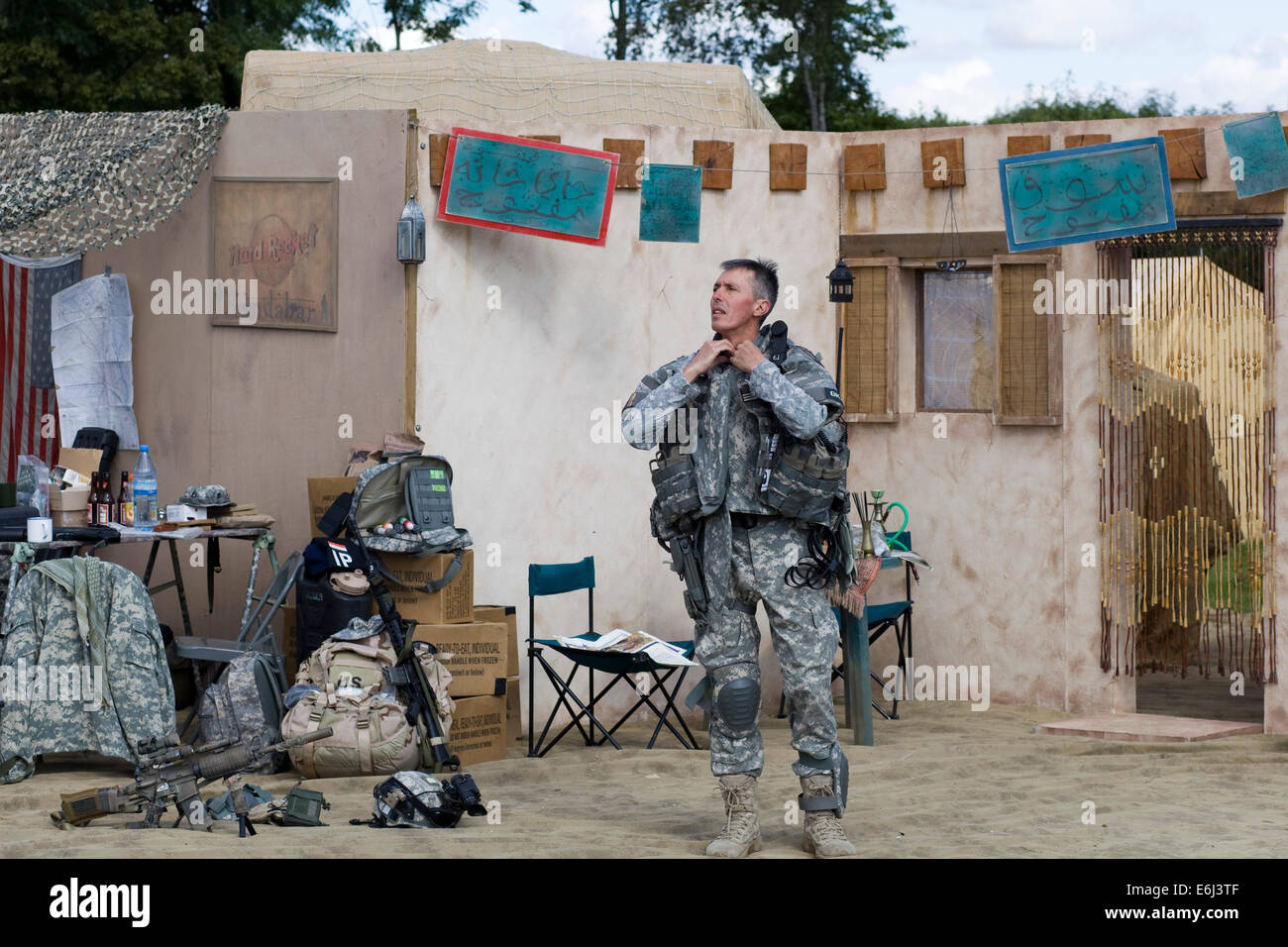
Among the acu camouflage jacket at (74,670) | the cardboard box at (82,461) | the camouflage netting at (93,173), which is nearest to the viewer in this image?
the acu camouflage jacket at (74,670)

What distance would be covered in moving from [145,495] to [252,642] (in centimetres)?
91

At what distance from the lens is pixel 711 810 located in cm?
611

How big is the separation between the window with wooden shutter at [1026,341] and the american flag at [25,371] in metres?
5.37

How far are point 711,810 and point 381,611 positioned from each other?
70.0 inches

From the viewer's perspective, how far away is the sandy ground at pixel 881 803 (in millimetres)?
5285

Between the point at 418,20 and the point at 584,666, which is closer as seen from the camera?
the point at 584,666

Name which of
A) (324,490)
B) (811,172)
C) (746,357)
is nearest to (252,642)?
(324,490)

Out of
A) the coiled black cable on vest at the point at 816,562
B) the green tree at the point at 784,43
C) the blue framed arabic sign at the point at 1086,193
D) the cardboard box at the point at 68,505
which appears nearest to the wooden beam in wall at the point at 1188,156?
the blue framed arabic sign at the point at 1086,193

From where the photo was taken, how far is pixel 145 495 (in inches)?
289

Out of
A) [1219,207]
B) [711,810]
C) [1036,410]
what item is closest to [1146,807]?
[711,810]

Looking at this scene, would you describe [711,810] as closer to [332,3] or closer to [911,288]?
[911,288]

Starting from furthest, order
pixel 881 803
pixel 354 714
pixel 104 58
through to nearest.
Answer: pixel 104 58, pixel 354 714, pixel 881 803

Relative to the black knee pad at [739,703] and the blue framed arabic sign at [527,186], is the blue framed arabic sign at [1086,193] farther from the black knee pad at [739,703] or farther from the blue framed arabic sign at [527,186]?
the black knee pad at [739,703]

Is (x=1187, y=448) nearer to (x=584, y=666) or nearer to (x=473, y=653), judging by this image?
(x=584, y=666)
